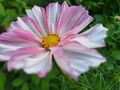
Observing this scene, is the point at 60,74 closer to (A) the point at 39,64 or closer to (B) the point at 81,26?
(B) the point at 81,26

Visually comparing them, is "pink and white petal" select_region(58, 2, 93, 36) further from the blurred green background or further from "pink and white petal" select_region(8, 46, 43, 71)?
the blurred green background

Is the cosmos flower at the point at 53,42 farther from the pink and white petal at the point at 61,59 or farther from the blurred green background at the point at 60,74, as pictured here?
the blurred green background at the point at 60,74

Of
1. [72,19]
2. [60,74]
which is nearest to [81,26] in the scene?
[72,19]

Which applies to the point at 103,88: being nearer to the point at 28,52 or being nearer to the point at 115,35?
the point at 115,35

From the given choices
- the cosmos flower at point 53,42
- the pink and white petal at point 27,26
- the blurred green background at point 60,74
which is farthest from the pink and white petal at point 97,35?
the blurred green background at point 60,74

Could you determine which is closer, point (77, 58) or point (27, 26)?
point (77, 58)

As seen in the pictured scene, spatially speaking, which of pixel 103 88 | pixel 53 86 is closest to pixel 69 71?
pixel 103 88

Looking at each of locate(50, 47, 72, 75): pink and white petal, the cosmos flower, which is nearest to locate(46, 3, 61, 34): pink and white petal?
the cosmos flower
